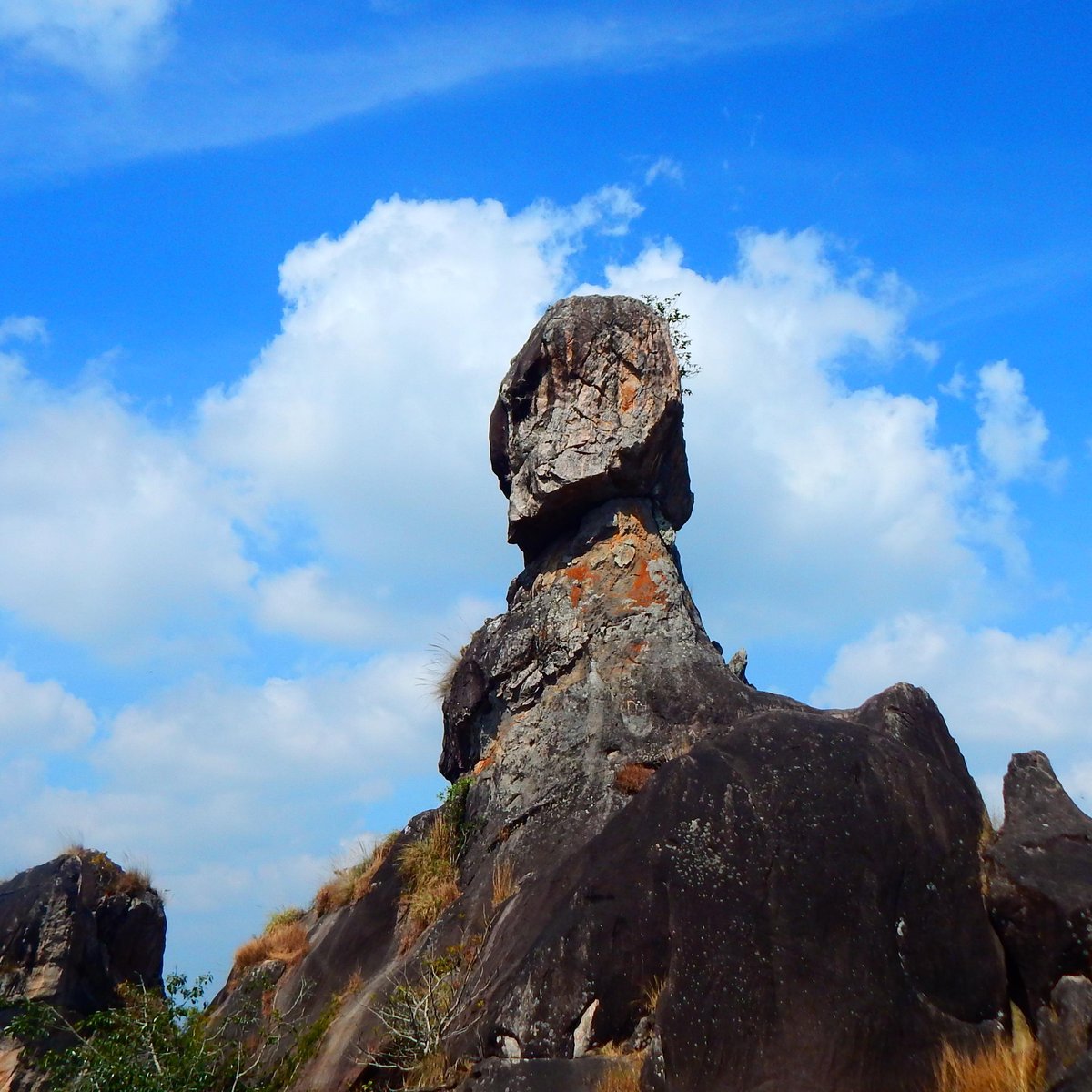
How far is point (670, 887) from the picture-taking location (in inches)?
403

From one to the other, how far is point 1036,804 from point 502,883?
215 inches

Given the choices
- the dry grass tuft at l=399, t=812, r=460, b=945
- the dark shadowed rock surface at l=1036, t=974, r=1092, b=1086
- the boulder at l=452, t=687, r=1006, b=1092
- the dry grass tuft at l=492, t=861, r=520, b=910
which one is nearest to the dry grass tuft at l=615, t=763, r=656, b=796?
the dry grass tuft at l=492, t=861, r=520, b=910

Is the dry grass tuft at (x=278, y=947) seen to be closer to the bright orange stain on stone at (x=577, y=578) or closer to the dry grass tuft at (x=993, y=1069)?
the bright orange stain on stone at (x=577, y=578)

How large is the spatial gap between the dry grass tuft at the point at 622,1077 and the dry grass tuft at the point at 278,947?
7.71 m

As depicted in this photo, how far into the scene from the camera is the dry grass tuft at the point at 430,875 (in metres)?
14.2

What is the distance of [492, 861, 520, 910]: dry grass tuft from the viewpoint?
1266 cm

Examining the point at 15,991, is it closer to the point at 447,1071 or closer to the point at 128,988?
the point at 128,988

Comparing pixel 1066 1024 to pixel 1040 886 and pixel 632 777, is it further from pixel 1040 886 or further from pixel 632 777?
A: pixel 632 777

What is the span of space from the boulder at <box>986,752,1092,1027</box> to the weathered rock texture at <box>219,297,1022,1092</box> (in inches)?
9.0

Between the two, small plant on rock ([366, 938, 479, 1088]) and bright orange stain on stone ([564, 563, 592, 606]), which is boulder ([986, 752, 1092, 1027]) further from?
bright orange stain on stone ([564, 563, 592, 606])

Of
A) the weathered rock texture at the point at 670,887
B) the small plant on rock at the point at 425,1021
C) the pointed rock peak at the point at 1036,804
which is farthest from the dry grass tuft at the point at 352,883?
the pointed rock peak at the point at 1036,804

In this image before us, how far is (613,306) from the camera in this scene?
688 inches

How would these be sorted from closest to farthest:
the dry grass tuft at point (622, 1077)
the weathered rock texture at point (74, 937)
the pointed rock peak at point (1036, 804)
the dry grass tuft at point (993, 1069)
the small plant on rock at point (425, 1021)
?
the dry grass tuft at point (993, 1069)
the dry grass tuft at point (622, 1077)
the small plant on rock at point (425, 1021)
the pointed rock peak at point (1036, 804)
the weathered rock texture at point (74, 937)

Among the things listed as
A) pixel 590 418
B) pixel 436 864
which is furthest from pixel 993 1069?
pixel 590 418
